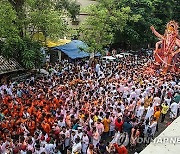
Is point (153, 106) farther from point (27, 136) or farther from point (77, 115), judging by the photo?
point (27, 136)

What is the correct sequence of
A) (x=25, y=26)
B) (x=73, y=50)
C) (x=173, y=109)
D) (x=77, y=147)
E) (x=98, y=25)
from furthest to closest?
(x=73, y=50), (x=98, y=25), (x=25, y=26), (x=173, y=109), (x=77, y=147)

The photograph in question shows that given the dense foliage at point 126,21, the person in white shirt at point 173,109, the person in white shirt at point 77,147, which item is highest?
the dense foliage at point 126,21

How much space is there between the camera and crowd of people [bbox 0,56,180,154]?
850cm

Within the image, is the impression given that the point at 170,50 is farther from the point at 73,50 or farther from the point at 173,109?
the point at 173,109

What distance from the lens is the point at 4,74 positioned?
606 inches

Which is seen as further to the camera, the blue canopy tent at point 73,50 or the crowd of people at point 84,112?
the blue canopy tent at point 73,50

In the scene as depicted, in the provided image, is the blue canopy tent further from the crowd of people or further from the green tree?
the crowd of people

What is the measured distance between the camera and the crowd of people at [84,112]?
8.50 metres

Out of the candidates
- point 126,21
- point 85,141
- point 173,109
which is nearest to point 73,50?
point 126,21

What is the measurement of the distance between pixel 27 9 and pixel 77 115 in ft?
24.3

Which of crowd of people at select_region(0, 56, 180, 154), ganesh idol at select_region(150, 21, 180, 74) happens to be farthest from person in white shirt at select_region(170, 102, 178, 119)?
ganesh idol at select_region(150, 21, 180, 74)

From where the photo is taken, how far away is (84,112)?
10.1 metres

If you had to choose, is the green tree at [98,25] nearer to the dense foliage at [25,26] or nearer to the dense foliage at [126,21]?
the dense foliage at [126,21]

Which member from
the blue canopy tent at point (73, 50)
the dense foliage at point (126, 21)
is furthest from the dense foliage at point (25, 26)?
the blue canopy tent at point (73, 50)
